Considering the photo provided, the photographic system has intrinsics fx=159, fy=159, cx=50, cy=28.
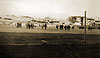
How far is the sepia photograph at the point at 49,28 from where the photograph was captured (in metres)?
2.97

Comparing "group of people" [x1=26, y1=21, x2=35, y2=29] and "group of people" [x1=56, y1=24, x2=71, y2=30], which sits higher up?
"group of people" [x1=26, y1=21, x2=35, y2=29]

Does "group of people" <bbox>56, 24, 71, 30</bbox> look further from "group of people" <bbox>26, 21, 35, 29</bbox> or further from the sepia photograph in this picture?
"group of people" <bbox>26, 21, 35, 29</bbox>

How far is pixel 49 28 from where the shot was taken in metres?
3.27

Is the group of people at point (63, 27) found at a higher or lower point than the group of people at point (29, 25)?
lower

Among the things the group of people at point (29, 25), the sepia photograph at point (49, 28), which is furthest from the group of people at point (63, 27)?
the group of people at point (29, 25)

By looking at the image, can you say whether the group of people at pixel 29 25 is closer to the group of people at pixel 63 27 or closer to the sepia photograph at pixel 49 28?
the sepia photograph at pixel 49 28

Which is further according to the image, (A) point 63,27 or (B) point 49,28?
(A) point 63,27

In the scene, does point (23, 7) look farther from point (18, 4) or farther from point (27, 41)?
point (27, 41)

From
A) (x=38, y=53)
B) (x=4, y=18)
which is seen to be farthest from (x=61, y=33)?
(x=4, y=18)

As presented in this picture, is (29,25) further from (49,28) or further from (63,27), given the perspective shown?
(63,27)

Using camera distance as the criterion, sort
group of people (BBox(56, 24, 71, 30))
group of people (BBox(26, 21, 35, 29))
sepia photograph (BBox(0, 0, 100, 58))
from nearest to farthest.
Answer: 1. sepia photograph (BBox(0, 0, 100, 58))
2. group of people (BBox(26, 21, 35, 29))
3. group of people (BBox(56, 24, 71, 30))

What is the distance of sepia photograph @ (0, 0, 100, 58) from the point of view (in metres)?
2.97

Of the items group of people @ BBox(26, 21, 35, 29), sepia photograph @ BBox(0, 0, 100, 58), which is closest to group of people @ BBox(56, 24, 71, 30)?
sepia photograph @ BBox(0, 0, 100, 58)

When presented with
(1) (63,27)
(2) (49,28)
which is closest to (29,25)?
(2) (49,28)
